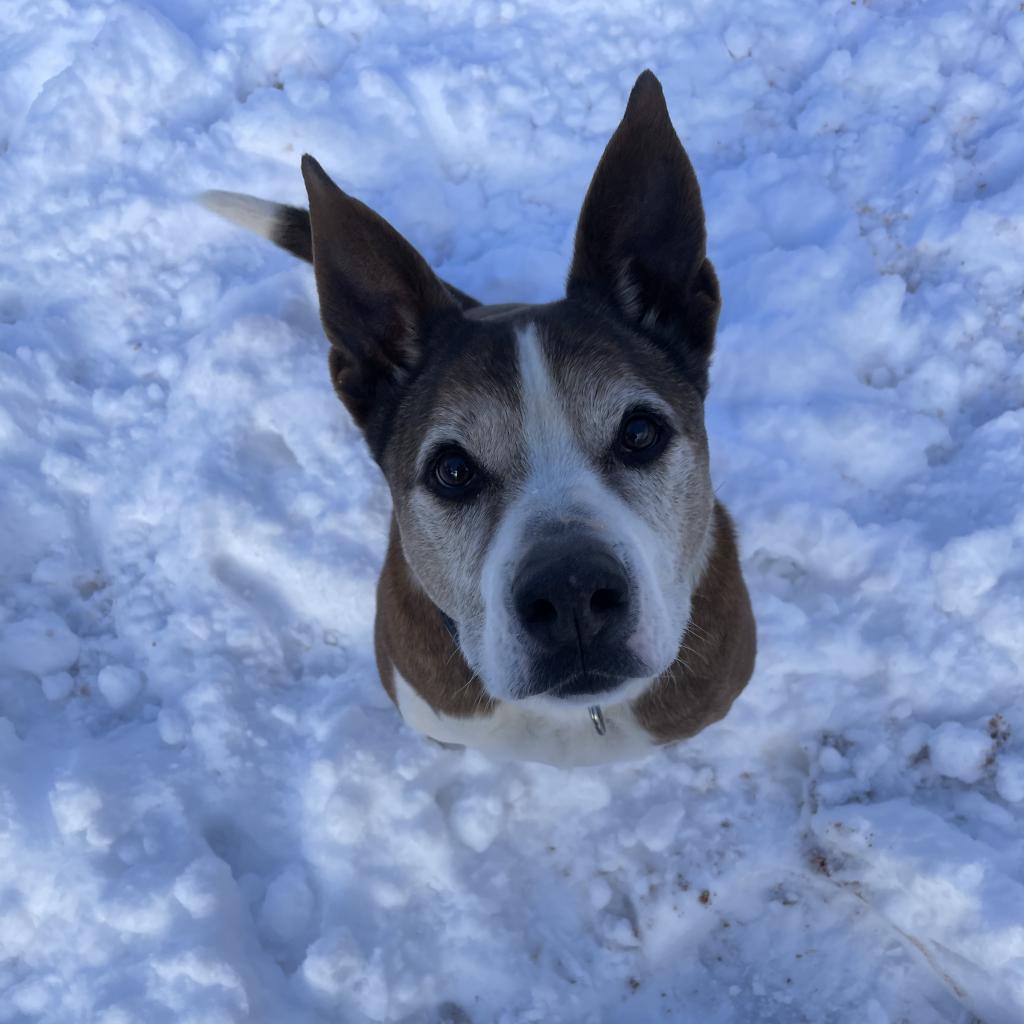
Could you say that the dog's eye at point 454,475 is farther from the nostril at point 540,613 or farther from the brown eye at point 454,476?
the nostril at point 540,613

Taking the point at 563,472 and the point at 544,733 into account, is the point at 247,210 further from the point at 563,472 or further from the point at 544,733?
the point at 544,733

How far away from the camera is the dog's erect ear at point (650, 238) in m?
2.72

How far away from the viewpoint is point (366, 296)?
3082 mm

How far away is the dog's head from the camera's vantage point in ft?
8.07

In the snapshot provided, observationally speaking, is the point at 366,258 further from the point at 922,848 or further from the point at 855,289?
the point at 922,848

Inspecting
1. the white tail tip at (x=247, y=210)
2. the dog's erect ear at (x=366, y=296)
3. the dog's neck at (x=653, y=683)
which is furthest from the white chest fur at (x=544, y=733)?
the white tail tip at (x=247, y=210)

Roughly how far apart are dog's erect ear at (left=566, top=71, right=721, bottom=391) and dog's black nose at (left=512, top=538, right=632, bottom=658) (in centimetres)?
113

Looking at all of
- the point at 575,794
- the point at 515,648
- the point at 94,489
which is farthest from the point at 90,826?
the point at 515,648

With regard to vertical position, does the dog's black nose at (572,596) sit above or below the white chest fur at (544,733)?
above

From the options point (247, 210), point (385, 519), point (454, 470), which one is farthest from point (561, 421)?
point (247, 210)

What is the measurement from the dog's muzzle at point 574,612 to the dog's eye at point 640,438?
0.52 metres

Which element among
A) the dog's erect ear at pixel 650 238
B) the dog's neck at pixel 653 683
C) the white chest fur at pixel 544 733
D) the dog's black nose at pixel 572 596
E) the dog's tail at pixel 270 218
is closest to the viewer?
the dog's black nose at pixel 572 596

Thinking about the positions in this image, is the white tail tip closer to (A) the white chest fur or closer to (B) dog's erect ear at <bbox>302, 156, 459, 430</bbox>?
(B) dog's erect ear at <bbox>302, 156, 459, 430</bbox>

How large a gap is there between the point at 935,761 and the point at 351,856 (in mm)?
2576
